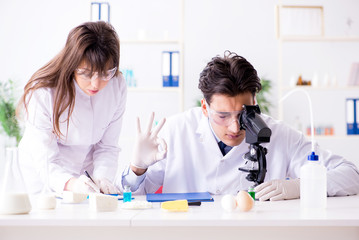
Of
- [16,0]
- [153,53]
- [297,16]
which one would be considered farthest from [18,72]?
[297,16]

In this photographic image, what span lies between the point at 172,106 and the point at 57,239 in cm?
335

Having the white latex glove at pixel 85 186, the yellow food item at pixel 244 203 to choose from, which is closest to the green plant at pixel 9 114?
the white latex glove at pixel 85 186

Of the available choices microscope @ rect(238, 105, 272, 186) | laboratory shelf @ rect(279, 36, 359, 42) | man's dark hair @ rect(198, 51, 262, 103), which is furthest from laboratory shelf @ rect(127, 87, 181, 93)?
microscope @ rect(238, 105, 272, 186)

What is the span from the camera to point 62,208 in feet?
4.24

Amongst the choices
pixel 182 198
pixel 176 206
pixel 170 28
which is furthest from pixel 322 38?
pixel 176 206

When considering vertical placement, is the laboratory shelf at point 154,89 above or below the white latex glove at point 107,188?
above

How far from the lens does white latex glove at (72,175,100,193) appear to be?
156cm

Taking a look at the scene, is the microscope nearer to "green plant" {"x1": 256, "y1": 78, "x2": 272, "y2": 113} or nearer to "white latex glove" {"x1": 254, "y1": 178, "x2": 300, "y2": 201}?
"white latex glove" {"x1": 254, "y1": 178, "x2": 300, "y2": 201}

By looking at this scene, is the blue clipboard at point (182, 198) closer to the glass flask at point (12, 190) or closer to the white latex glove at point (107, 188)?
the white latex glove at point (107, 188)

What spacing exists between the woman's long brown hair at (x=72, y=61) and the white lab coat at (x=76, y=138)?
33 millimetres

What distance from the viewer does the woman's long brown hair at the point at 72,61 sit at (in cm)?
181

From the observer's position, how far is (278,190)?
4.81ft

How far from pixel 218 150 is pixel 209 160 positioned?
7 cm

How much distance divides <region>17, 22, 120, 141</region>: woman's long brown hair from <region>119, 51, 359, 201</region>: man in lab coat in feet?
1.33
